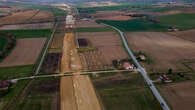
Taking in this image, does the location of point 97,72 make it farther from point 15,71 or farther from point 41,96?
point 15,71

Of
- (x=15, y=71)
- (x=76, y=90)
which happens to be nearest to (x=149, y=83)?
(x=76, y=90)

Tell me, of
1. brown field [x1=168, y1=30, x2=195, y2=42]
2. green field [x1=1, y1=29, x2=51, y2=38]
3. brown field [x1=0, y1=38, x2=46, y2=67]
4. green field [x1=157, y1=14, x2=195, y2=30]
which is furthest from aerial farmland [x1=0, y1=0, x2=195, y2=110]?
green field [x1=157, y1=14, x2=195, y2=30]

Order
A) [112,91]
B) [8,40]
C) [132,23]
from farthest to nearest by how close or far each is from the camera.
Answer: [132,23]
[8,40]
[112,91]

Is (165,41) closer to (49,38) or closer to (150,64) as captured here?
(150,64)

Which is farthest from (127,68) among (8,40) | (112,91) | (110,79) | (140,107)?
(8,40)

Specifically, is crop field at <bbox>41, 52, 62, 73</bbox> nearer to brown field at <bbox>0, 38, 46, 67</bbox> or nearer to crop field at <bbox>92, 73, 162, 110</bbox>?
brown field at <bbox>0, 38, 46, 67</bbox>
